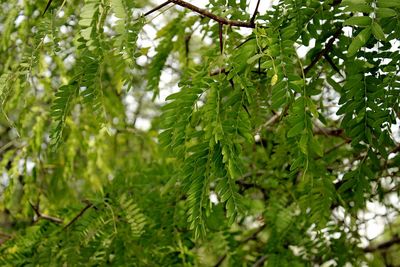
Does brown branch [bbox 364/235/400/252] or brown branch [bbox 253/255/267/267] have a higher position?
brown branch [bbox 253/255/267/267]

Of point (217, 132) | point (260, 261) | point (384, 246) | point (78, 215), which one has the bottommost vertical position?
point (384, 246)

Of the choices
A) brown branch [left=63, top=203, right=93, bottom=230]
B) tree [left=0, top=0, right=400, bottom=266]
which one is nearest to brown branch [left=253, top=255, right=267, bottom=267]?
tree [left=0, top=0, right=400, bottom=266]

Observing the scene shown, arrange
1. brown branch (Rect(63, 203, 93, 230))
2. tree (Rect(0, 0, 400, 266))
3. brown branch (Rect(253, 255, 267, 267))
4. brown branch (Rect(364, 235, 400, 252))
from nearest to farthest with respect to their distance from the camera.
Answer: tree (Rect(0, 0, 400, 266)) < brown branch (Rect(63, 203, 93, 230)) < brown branch (Rect(253, 255, 267, 267)) < brown branch (Rect(364, 235, 400, 252))

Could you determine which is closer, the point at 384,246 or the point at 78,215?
the point at 78,215

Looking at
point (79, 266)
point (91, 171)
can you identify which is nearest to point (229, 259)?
point (79, 266)

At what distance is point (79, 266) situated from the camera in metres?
1.82

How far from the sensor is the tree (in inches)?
45.4

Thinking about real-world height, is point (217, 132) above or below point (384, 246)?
above

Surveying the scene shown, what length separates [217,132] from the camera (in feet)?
3.66

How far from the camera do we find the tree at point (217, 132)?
1.15m

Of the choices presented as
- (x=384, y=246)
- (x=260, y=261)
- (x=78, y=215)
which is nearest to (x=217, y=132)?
(x=78, y=215)

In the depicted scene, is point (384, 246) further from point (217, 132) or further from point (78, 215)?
point (217, 132)

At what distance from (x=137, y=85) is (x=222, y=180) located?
3.10 m

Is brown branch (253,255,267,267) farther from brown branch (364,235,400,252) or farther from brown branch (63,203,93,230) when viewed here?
brown branch (63,203,93,230)
